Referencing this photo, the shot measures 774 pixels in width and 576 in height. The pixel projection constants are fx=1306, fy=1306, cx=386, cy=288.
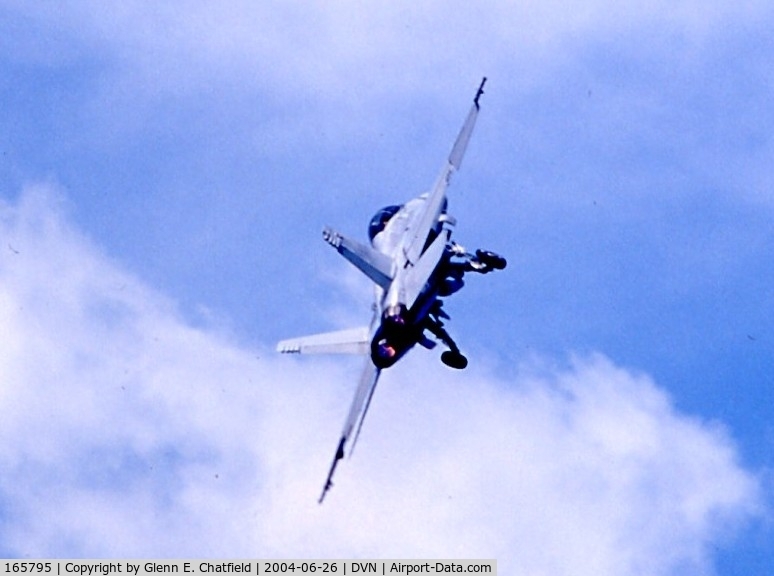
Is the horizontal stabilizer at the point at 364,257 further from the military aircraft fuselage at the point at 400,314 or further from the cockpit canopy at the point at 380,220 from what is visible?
the cockpit canopy at the point at 380,220

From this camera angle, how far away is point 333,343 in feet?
221

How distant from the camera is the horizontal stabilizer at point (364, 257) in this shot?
215 feet

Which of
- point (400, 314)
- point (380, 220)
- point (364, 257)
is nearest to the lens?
point (400, 314)

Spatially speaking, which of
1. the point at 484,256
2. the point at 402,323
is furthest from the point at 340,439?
the point at 484,256

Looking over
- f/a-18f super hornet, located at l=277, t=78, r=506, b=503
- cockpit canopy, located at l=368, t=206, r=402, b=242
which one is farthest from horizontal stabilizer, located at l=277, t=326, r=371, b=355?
cockpit canopy, located at l=368, t=206, r=402, b=242

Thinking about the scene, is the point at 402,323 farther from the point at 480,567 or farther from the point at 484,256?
the point at 480,567

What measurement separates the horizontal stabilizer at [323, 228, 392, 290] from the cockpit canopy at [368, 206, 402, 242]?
28.8 ft

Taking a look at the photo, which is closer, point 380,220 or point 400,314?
point 400,314

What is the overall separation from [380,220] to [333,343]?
38.0 ft

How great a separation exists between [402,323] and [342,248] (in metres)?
5.08

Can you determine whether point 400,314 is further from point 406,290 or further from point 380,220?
point 380,220

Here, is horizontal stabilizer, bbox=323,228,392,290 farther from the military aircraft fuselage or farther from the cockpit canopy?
the cockpit canopy

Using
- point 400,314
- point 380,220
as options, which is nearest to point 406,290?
point 400,314

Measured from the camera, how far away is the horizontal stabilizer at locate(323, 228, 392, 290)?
65.6 meters
